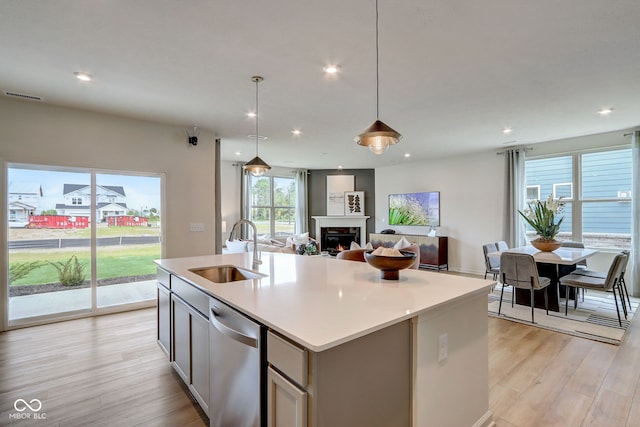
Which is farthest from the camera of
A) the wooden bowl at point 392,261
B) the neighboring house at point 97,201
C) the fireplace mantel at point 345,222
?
the fireplace mantel at point 345,222

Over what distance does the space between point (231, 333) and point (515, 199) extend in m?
6.46

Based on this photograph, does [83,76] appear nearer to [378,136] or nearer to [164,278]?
[164,278]

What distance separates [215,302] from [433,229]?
6876mm

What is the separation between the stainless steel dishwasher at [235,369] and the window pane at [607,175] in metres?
6.69

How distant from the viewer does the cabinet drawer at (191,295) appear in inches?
75.9

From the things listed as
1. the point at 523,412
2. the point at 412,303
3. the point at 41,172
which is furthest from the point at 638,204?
the point at 41,172

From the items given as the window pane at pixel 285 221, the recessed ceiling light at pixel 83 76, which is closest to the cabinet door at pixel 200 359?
the recessed ceiling light at pixel 83 76

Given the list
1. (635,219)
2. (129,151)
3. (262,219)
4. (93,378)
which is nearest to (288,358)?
(93,378)

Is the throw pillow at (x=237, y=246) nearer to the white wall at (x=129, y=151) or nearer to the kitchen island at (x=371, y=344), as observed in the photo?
the white wall at (x=129, y=151)

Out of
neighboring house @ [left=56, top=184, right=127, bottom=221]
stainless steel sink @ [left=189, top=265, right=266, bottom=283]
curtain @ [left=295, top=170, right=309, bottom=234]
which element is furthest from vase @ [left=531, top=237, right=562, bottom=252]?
curtain @ [left=295, top=170, right=309, bottom=234]

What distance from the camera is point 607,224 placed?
17.9ft

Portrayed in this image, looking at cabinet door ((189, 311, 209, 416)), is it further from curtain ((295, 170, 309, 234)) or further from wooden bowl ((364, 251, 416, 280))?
curtain ((295, 170, 309, 234))

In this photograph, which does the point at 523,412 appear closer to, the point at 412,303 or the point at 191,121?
the point at 412,303

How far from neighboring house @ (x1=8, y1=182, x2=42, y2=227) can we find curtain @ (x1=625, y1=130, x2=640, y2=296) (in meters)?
8.69
